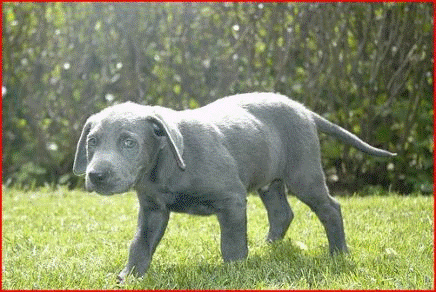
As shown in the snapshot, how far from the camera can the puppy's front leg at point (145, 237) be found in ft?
14.1

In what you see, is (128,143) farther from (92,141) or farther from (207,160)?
(207,160)

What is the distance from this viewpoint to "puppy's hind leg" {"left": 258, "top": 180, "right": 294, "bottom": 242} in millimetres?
5195

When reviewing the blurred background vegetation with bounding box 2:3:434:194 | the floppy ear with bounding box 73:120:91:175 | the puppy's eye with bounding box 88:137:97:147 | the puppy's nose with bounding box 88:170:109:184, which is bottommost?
the blurred background vegetation with bounding box 2:3:434:194

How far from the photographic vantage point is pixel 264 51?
8.28 meters

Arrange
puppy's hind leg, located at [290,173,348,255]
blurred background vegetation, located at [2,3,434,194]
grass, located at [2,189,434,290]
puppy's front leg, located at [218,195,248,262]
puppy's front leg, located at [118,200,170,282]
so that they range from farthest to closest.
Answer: blurred background vegetation, located at [2,3,434,194] < puppy's hind leg, located at [290,173,348,255] < puppy's front leg, located at [118,200,170,282] < puppy's front leg, located at [218,195,248,262] < grass, located at [2,189,434,290]

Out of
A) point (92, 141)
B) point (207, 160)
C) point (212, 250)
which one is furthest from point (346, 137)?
point (92, 141)

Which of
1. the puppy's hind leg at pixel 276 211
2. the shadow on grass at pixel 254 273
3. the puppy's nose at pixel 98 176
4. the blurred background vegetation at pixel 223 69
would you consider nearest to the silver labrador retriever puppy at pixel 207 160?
the puppy's nose at pixel 98 176

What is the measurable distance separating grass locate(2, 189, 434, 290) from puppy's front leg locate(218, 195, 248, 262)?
0.24 feet

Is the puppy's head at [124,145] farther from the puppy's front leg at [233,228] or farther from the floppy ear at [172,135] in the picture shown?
the puppy's front leg at [233,228]

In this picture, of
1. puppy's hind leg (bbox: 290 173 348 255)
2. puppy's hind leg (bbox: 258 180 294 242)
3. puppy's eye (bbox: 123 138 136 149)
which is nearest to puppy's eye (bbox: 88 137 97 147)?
puppy's eye (bbox: 123 138 136 149)

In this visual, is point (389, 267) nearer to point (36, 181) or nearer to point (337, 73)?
point (337, 73)

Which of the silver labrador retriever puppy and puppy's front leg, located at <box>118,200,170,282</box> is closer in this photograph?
the silver labrador retriever puppy

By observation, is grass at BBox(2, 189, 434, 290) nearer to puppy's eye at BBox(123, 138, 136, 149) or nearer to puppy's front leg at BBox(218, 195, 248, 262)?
puppy's front leg at BBox(218, 195, 248, 262)

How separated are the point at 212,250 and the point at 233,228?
0.81m
